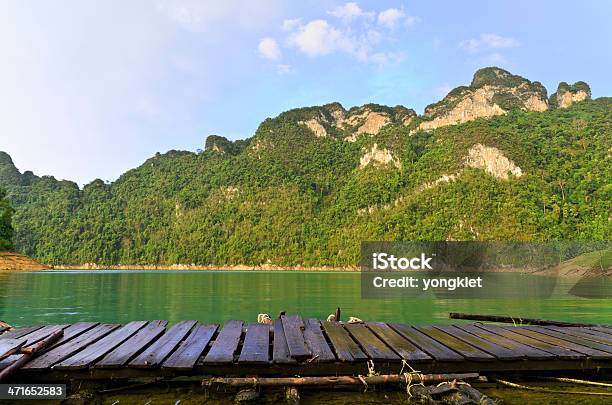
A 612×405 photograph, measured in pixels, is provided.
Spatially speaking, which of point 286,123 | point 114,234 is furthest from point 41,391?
point 286,123

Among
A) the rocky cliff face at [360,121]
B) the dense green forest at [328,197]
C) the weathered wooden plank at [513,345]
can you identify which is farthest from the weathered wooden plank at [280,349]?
the rocky cliff face at [360,121]

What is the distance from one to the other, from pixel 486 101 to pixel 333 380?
182m

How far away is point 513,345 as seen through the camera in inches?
225

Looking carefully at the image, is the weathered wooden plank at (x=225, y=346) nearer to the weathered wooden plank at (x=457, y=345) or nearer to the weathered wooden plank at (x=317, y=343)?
the weathered wooden plank at (x=317, y=343)

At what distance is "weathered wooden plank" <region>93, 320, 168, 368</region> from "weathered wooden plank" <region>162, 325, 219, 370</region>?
445mm

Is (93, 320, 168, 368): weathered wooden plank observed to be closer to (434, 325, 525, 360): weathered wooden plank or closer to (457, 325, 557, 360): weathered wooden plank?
(434, 325, 525, 360): weathered wooden plank

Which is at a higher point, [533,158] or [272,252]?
[533,158]

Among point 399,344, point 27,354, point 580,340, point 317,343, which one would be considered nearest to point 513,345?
point 580,340

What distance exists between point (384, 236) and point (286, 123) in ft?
293

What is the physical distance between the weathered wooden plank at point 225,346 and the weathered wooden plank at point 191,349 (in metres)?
0.14

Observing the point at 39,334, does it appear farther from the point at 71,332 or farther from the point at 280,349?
the point at 280,349

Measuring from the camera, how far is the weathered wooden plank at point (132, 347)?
4.58m

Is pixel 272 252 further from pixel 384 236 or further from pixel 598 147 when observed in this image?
pixel 598 147

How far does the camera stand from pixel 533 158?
122938 mm
